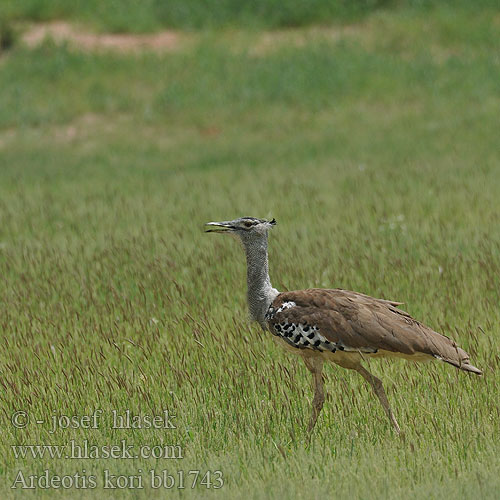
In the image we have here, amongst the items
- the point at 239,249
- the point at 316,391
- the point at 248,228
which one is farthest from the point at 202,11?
the point at 316,391

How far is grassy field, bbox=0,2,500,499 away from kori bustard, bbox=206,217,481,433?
355mm

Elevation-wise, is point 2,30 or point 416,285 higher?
point 2,30

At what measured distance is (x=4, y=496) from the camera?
528 centimetres

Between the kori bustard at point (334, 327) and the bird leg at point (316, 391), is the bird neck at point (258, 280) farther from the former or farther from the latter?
the bird leg at point (316, 391)

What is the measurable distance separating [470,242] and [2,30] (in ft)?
64.2

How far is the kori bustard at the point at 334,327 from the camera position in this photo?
19.0 feet

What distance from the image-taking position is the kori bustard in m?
5.80

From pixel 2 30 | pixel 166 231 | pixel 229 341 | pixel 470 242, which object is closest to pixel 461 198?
pixel 470 242

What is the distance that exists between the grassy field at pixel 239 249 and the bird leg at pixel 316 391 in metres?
0.11

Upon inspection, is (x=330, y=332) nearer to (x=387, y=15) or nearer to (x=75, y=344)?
(x=75, y=344)

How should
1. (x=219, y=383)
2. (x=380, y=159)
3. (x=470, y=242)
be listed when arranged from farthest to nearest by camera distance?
(x=380, y=159), (x=470, y=242), (x=219, y=383)

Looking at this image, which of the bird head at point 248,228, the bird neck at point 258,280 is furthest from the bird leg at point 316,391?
the bird head at point 248,228

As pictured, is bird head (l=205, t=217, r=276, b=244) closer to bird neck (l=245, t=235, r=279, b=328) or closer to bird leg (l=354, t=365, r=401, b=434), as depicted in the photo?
bird neck (l=245, t=235, r=279, b=328)

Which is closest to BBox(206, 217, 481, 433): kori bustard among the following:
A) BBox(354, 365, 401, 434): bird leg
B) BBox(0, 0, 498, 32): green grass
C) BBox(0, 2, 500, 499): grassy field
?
BBox(354, 365, 401, 434): bird leg
